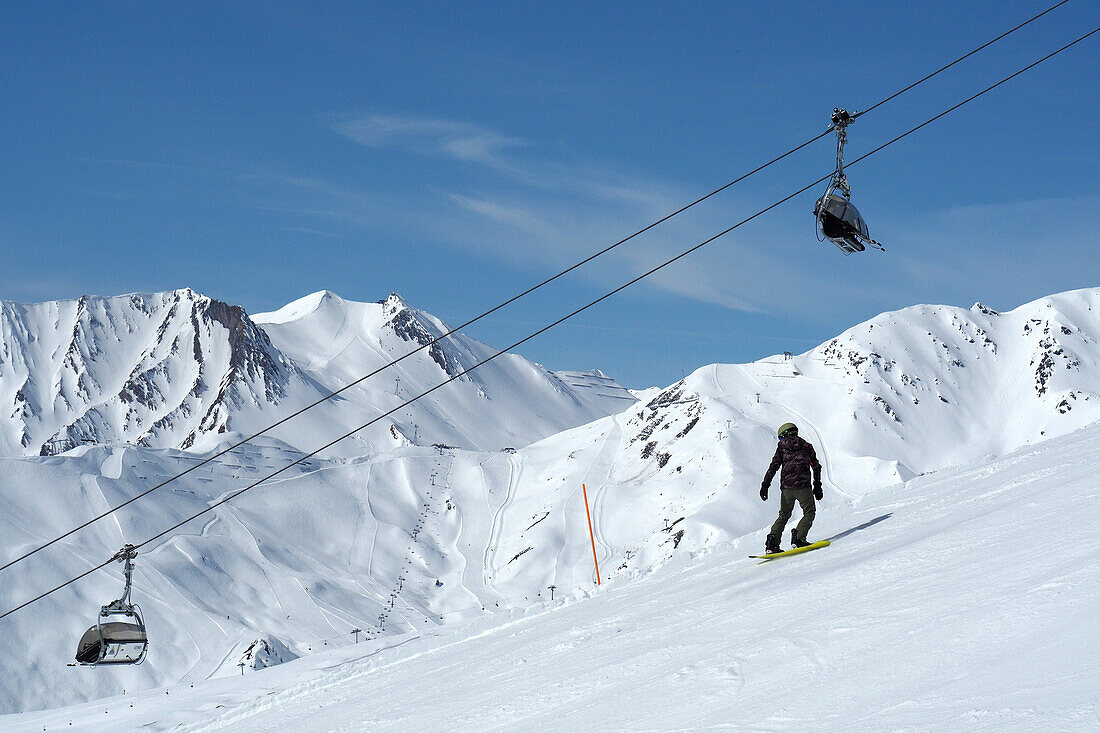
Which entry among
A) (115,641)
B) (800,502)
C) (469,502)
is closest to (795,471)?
(800,502)

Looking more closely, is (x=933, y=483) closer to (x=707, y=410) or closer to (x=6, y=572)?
(x=6, y=572)

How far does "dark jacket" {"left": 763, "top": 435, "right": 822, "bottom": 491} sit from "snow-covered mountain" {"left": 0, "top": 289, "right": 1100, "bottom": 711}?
33.8 m

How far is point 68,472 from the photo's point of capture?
96812 mm

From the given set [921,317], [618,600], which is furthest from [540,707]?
[921,317]

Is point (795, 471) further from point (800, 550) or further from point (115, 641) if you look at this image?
point (115, 641)

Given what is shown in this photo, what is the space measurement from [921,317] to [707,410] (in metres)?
59.1

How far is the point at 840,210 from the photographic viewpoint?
14.8 meters

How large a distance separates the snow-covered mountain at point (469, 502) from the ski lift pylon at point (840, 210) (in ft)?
113

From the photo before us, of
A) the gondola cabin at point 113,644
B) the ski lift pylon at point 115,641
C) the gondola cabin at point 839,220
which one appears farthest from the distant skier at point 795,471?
the gondola cabin at point 113,644

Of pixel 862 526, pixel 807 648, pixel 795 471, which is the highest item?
pixel 795 471

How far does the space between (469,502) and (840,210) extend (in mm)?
100886

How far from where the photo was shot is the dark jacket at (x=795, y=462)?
1461 cm

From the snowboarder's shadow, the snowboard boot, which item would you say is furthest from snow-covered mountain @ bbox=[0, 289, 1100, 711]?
the snowboard boot

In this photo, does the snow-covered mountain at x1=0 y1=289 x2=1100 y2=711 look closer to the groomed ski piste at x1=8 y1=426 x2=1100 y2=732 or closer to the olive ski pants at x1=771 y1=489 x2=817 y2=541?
the groomed ski piste at x1=8 y1=426 x2=1100 y2=732
